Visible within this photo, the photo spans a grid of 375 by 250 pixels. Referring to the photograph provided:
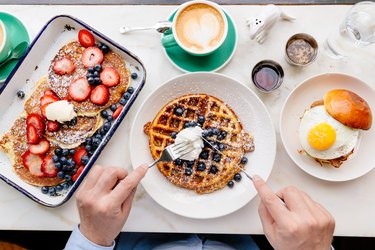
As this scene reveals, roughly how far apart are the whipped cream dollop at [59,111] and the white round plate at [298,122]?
0.71 meters

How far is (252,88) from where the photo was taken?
1536mm

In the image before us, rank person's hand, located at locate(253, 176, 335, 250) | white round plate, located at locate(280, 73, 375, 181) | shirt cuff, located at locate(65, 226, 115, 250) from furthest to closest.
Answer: white round plate, located at locate(280, 73, 375, 181) → shirt cuff, located at locate(65, 226, 115, 250) → person's hand, located at locate(253, 176, 335, 250)

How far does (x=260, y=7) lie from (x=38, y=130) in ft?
2.91

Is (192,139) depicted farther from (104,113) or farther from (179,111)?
(104,113)

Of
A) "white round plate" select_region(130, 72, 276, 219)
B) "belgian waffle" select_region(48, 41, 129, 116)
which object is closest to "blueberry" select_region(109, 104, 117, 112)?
"belgian waffle" select_region(48, 41, 129, 116)

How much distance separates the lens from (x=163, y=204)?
4.67ft

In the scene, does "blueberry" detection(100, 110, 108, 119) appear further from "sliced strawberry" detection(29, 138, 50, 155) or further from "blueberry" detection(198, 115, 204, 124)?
"blueberry" detection(198, 115, 204, 124)

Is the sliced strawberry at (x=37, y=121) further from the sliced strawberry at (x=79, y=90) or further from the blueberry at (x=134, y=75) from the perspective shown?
the blueberry at (x=134, y=75)

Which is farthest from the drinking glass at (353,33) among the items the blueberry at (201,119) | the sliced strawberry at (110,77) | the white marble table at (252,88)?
the sliced strawberry at (110,77)

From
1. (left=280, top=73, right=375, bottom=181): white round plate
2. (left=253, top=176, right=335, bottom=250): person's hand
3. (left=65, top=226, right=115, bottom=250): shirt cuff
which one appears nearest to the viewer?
(left=253, top=176, right=335, bottom=250): person's hand

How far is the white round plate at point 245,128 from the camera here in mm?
1435

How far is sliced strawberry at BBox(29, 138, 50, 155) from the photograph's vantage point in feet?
4.92

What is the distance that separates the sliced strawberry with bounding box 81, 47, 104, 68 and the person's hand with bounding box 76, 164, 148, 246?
401 mm

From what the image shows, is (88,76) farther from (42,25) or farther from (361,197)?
(361,197)
